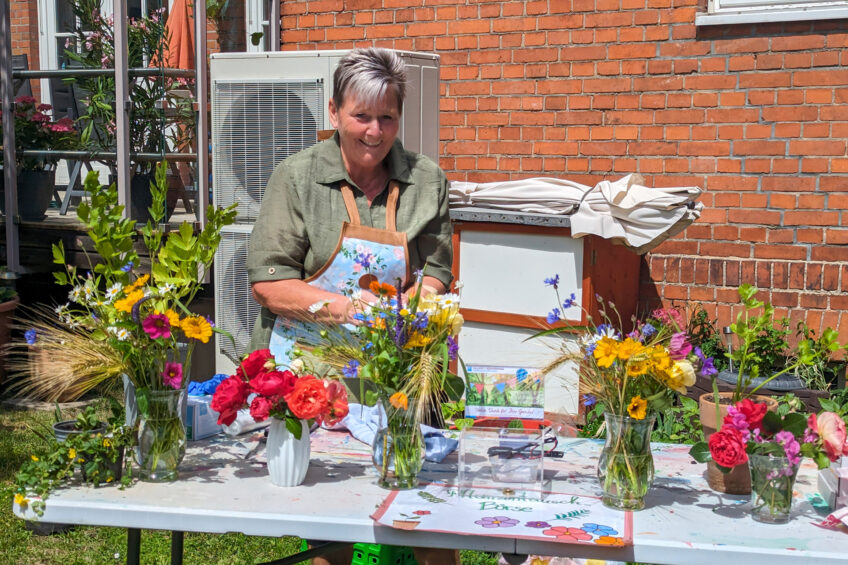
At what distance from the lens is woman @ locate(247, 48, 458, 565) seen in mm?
2592

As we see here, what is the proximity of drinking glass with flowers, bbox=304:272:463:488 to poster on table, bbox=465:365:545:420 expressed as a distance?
0.20 feet

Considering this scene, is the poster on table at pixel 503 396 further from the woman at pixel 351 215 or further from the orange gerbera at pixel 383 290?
the woman at pixel 351 215

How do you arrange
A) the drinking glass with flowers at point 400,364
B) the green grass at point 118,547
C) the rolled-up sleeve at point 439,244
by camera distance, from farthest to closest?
the green grass at point 118,547, the rolled-up sleeve at point 439,244, the drinking glass with flowers at point 400,364

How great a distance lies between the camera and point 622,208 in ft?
14.4

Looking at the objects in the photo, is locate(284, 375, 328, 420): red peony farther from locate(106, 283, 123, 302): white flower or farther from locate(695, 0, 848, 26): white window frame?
locate(695, 0, 848, 26): white window frame

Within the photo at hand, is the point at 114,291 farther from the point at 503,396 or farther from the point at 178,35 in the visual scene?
the point at 178,35

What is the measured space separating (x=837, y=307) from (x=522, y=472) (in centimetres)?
334

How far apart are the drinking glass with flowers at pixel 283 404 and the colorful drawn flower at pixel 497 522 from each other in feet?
1.30

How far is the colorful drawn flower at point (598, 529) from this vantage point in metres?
1.79

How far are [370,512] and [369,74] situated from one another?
122cm

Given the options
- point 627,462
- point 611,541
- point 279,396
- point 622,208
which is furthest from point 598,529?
point 622,208

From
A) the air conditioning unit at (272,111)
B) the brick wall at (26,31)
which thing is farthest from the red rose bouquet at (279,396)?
the brick wall at (26,31)

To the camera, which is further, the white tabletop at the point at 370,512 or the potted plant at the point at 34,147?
the potted plant at the point at 34,147

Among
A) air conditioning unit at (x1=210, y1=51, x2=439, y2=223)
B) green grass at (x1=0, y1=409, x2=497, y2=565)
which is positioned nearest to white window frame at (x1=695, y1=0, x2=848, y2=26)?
air conditioning unit at (x1=210, y1=51, x2=439, y2=223)
